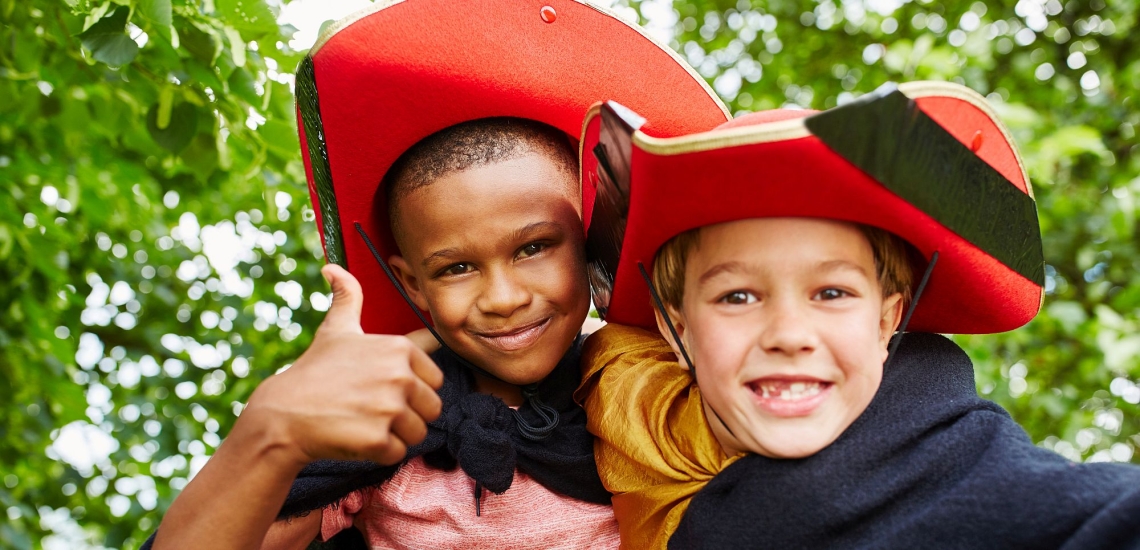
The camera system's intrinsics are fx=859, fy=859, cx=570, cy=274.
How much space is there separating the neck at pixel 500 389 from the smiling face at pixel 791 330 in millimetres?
510

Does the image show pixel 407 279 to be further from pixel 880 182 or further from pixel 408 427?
pixel 880 182

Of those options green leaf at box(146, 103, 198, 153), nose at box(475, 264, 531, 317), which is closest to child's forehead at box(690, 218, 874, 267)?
nose at box(475, 264, 531, 317)

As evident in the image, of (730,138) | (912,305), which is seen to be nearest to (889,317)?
(912,305)

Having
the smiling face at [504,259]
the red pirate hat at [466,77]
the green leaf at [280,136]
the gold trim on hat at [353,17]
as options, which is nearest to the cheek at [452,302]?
the smiling face at [504,259]

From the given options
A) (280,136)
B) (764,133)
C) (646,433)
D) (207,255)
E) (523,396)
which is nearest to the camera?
(764,133)

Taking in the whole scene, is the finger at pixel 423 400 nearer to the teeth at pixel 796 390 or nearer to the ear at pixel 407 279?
the teeth at pixel 796 390

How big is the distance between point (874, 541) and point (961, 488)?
4.4 inches

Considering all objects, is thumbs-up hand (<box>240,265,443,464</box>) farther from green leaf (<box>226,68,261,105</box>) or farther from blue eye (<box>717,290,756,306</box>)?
green leaf (<box>226,68,261,105</box>)

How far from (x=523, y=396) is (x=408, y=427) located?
533mm

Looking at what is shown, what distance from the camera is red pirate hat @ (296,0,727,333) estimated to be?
1258mm

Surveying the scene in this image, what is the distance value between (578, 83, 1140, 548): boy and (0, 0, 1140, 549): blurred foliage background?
1.07 meters

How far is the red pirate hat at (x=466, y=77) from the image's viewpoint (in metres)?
1.26

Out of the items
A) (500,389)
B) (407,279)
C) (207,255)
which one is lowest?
(207,255)

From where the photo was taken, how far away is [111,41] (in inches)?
58.2
